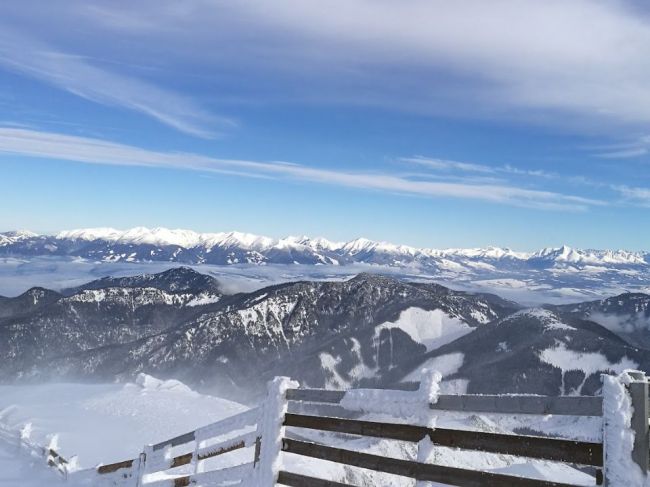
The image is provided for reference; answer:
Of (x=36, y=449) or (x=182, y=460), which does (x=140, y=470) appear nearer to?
(x=182, y=460)

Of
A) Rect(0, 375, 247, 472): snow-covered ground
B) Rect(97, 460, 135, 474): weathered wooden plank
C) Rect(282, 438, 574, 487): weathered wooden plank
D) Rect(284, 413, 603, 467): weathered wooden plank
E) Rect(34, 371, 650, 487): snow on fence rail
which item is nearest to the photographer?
Rect(34, 371, 650, 487): snow on fence rail

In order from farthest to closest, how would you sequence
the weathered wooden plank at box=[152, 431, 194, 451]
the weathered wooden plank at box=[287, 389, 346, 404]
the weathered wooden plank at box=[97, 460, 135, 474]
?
the weathered wooden plank at box=[97, 460, 135, 474]
the weathered wooden plank at box=[152, 431, 194, 451]
the weathered wooden plank at box=[287, 389, 346, 404]

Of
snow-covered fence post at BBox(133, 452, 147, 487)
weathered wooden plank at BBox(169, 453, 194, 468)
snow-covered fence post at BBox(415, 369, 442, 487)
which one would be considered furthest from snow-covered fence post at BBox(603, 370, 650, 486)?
snow-covered fence post at BBox(133, 452, 147, 487)

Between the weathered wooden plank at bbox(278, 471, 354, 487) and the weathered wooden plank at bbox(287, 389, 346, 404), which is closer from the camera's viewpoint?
the weathered wooden plank at bbox(278, 471, 354, 487)

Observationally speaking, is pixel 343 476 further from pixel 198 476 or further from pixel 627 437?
pixel 627 437

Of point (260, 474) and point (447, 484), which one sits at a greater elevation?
point (447, 484)

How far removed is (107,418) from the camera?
3894 centimetres

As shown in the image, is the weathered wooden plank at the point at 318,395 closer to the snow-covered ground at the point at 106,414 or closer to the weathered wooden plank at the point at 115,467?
the weathered wooden plank at the point at 115,467

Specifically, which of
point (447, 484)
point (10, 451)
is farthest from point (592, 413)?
point (10, 451)

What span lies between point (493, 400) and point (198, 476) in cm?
649

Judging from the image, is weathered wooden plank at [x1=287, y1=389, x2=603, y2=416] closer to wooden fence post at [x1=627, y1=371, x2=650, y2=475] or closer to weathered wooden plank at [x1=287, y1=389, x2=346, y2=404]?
wooden fence post at [x1=627, y1=371, x2=650, y2=475]

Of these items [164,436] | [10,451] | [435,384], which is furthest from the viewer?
[164,436]

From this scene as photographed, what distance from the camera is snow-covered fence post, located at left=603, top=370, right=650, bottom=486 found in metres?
5.22

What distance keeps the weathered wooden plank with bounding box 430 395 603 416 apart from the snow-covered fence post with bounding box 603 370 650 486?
0.16 meters
